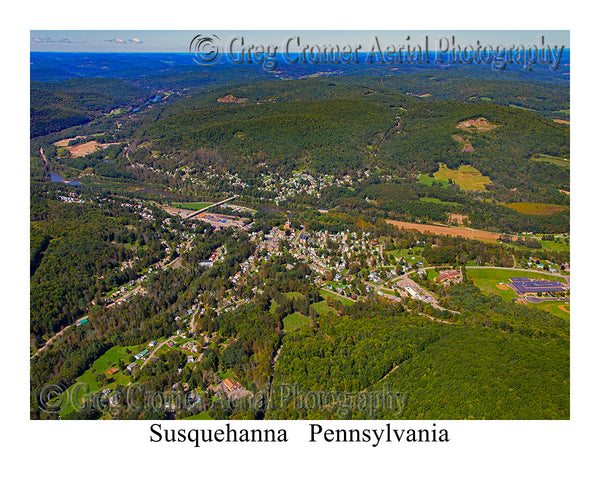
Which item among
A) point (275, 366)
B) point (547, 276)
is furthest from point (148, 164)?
point (547, 276)

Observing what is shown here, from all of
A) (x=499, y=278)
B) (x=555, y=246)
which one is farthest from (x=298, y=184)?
(x=555, y=246)

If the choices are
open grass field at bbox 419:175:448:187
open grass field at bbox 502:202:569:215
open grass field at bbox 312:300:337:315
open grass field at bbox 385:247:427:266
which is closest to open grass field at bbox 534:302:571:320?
open grass field at bbox 385:247:427:266

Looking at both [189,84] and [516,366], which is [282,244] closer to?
[516,366]

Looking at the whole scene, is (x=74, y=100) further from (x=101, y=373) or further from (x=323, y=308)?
(x=323, y=308)

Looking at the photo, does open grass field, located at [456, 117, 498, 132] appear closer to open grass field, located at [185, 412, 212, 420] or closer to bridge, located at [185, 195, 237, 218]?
bridge, located at [185, 195, 237, 218]

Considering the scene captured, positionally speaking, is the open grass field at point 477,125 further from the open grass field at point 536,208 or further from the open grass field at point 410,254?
the open grass field at point 410,254

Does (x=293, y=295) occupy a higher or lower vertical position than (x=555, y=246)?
lower
